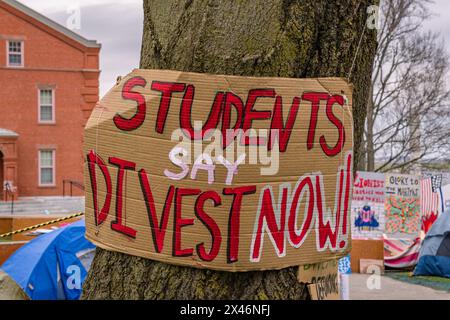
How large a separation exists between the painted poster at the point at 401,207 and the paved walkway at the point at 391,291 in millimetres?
2046

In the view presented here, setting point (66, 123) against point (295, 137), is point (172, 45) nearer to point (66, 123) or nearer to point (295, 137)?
point (295, 137)

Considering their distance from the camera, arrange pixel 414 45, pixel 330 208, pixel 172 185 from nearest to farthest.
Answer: pixel 172 185 → pixel 330 208 → pixel 414 45

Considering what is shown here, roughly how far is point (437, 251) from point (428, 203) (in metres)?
1.97

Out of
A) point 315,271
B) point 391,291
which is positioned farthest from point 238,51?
point 391,291

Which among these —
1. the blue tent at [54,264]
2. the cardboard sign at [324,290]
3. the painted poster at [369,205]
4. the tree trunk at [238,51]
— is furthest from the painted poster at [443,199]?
the tree trunk at [238,51]

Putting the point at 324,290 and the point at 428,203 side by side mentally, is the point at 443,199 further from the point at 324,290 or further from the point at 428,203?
the point at 324,290

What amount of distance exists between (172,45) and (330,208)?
2.43ft

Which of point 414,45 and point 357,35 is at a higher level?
point 414,45

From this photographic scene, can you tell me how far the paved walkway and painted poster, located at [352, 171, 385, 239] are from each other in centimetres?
182

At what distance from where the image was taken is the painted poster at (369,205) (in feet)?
51.8

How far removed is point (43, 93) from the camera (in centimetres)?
3400
